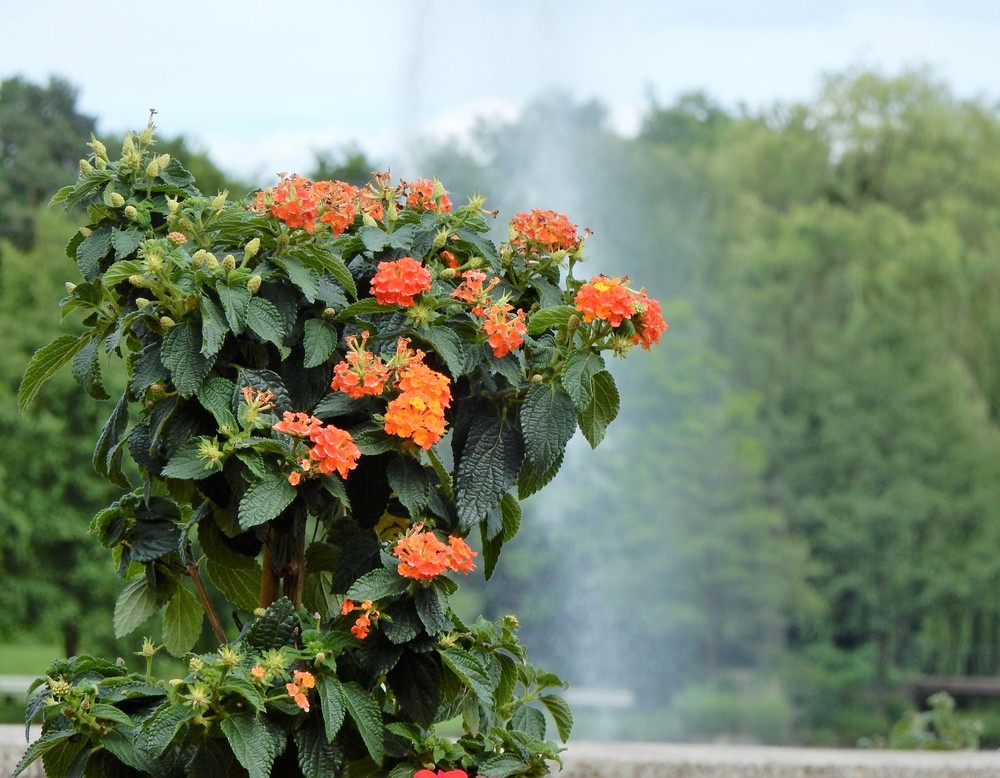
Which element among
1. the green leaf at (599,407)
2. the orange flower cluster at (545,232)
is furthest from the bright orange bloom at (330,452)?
the orange flower cluster at (545,232)

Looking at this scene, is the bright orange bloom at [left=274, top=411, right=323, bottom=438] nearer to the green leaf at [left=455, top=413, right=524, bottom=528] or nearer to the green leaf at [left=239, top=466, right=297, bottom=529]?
the green leaf at [left=239, top=466, right=297, bottom=529]

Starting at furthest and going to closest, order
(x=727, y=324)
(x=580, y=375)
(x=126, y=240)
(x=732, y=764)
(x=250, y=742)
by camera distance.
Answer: (x=727, y=324)
(x=732, y=764)
(x=126, y=240)
(x=580, y=375)
(x=250, y=742)

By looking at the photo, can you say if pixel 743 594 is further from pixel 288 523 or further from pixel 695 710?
pixel 288 523

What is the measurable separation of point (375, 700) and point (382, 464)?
320 millimetres

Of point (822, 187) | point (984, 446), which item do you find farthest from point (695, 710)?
point (822, 187)

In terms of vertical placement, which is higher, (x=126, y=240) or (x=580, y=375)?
(x=126, y=240)

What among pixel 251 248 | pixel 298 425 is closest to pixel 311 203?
pixel 251 248

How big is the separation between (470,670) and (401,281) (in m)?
0.52

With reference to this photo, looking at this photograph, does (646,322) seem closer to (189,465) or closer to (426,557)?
(426,557)

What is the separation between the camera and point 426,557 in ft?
5.29

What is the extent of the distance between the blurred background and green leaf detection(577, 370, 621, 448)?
10.8m

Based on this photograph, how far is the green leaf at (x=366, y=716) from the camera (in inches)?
65.7

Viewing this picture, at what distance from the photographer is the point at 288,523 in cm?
181

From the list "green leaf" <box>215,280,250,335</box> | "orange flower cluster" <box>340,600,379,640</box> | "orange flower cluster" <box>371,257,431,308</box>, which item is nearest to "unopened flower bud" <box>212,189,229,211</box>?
"green leaf" <box>215,280,250,335</box>
